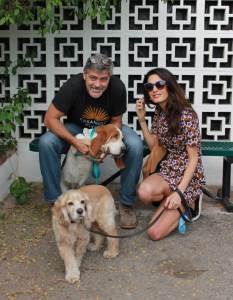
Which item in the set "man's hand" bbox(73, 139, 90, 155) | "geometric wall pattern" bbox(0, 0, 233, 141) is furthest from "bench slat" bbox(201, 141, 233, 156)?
"man's hand" bbox(73, 139, 90, 155)

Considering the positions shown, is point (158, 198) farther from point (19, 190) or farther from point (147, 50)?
point (147, 50)

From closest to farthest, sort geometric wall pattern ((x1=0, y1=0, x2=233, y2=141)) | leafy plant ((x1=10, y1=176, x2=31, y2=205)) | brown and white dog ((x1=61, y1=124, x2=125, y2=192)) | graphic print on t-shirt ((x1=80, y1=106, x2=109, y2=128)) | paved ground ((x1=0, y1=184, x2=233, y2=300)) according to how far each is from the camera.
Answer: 1. paved ground ((x1=0, y1=184, x2=233, y2=300))
2. brown and white dog ((x1=61, y1=124, x2=125, y2=192))
3. graphic print on t-shirt ((x1=80, y1=106, x2=109, y2=128))
4. leafy plant ((x1=10, y1=176, x2=31, y2=205))
5. geometric wall pattern ((x1=0, y1=0, x2=233, y2=141))

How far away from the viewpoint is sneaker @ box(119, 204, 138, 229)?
15.0 ft

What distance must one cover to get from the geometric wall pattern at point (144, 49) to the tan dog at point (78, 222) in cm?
194

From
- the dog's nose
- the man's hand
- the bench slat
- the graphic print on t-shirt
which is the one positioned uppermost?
the graphic print on t-shirt

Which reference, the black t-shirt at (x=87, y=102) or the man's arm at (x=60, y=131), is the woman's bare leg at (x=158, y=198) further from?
the black t-shirt at (x=87, y=102)

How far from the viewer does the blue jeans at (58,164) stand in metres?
4.54

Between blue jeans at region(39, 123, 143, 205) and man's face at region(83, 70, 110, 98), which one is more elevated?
man's face at region(83, 70, 110, 98)

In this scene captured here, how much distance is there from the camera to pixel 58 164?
4.58m

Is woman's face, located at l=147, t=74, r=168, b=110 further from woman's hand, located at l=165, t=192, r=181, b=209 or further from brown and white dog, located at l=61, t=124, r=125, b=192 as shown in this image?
woman's hand, located at l=165, t=192, r=181, b=209

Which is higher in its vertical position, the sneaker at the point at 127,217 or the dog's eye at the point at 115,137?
the dog's eye at the point at 115,137

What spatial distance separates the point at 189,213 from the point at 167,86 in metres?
1.23

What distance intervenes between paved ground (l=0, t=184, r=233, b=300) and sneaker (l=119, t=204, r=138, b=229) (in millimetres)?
78

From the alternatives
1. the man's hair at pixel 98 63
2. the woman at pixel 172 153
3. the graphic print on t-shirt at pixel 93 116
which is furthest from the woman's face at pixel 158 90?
the graphic print on t-shirt at pixel 93 116
